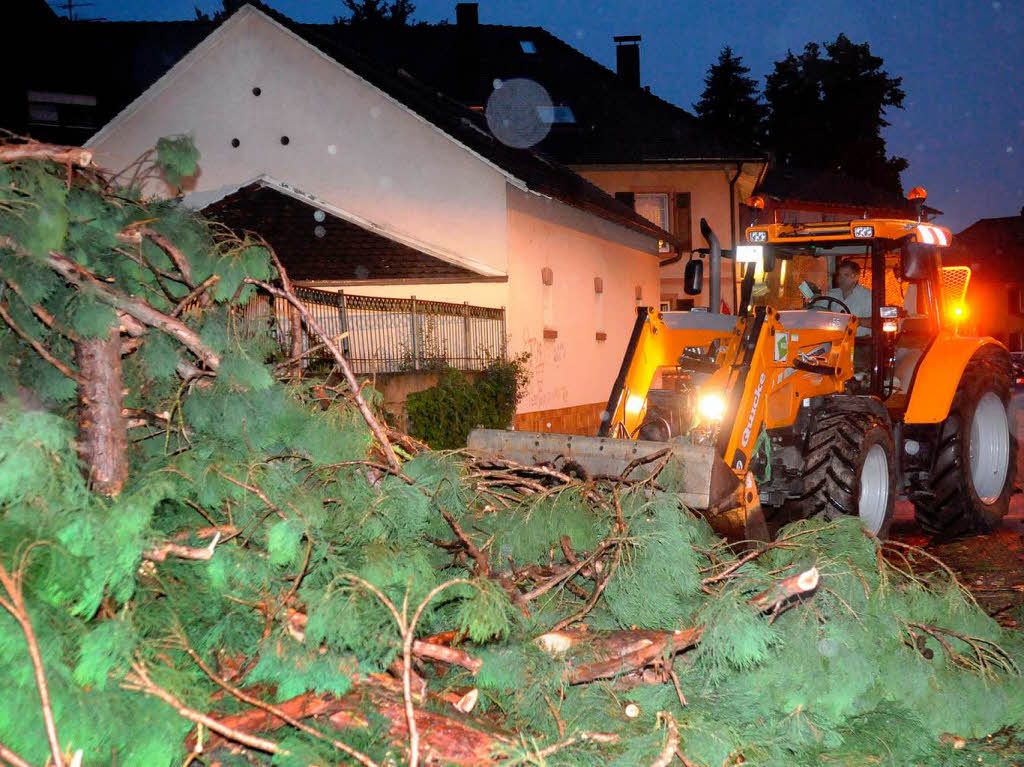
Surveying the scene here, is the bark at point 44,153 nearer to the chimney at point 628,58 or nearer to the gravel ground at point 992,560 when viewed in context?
the gravel ground at point 992,560

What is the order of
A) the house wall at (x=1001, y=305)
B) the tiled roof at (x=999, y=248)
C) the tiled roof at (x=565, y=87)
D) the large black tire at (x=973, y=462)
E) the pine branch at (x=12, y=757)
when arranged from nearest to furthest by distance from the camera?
the pine branch at (x=12, y=757) < the large black tire at (x=973, y=462) < the tiled roof at (x=565, y=87) < the house wall at (x=1001, y=305) < the tiled roof at (x=999, y=248)

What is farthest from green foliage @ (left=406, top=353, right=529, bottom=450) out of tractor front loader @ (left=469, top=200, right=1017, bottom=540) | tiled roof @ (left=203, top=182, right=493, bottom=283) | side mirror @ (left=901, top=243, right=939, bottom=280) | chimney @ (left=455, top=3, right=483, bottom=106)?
chimney @ (left=455, top=3, right=483, bottom=106)

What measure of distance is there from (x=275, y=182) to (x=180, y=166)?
45.2 feet

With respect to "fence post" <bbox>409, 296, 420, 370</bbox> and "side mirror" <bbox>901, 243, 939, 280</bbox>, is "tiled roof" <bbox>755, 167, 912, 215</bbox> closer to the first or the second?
"fence post" <bbox>409, 296, 420, 370</bbox>

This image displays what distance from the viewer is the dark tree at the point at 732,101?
63.2 meters

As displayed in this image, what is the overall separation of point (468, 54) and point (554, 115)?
3238 mm

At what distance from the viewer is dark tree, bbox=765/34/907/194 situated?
61.8 m

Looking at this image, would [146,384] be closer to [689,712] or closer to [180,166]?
[180,166]

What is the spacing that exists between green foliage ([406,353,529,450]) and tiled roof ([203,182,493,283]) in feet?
7.02

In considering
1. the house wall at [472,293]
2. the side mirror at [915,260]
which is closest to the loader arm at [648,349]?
the side mirror at [915,260]

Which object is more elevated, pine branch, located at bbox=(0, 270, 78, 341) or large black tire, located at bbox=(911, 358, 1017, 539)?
pine branch, located at bbox=(0, 270, 78, 341)

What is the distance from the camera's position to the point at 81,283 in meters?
4.14

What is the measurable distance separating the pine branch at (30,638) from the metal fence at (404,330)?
25.3 feet

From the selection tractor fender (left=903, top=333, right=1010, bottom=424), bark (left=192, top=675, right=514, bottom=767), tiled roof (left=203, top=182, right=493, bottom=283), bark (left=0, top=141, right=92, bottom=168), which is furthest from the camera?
tiled roof (left=203, top=182, right=493, bottom=283)
